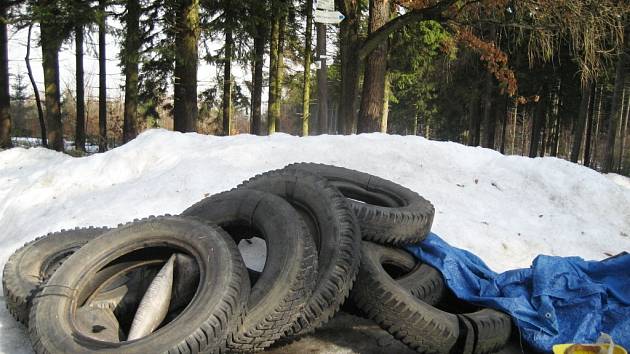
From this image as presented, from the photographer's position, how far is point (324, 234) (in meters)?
3.65

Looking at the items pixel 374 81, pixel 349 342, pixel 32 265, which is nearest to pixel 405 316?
pixel 349 342

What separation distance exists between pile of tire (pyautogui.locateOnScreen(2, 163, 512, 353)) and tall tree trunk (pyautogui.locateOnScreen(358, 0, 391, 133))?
7.95 metres

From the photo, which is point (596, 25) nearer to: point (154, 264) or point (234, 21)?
point (234, 21)

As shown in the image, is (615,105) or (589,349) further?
(615,105)

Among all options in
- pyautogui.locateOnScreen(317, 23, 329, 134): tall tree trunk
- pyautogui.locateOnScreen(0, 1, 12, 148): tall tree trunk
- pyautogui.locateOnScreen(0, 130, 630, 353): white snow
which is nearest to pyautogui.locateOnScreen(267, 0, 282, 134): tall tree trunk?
pyautogui.locateOnScreen(317, 23, 329, 134): tall tree trunk

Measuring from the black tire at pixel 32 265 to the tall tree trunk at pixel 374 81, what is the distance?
27.5 ft

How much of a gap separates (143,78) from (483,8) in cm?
1360

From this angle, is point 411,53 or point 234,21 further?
point 411,53

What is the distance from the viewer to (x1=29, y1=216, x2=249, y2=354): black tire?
8.83 feet

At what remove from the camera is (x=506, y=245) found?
5.61 metres

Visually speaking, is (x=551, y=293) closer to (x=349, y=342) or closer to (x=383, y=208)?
(x=383, y=208)

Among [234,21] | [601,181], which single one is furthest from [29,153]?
[601,181]

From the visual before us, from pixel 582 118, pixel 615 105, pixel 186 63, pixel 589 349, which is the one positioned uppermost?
pixel 186 63

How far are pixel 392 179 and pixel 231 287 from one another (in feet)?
13.3
